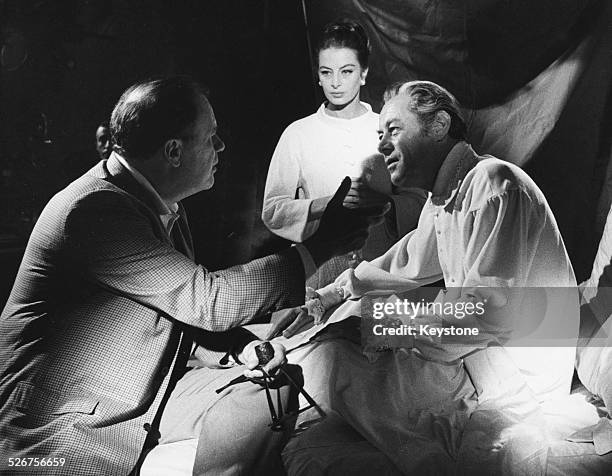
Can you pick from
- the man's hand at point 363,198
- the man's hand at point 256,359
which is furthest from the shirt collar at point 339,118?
the man's hand at point 256,359

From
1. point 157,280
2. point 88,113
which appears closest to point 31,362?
point 157,280

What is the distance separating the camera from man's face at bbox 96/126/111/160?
3100 mm

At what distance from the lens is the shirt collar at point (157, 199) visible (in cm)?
300

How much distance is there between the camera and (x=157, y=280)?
285cm

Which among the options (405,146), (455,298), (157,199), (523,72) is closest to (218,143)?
(157,199)

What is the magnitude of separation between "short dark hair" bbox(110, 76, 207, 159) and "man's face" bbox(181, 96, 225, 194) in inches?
1.3

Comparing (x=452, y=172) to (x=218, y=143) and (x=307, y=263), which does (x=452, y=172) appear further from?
(x=218, y=143)

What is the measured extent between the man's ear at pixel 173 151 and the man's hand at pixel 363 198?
0.62m

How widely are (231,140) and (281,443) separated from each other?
1108mm

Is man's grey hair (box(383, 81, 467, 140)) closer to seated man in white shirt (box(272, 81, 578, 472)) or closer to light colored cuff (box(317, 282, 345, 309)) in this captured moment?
seated man in white shirt (box(272, 81, 578, 472))

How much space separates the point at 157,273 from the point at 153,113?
24.0 inches

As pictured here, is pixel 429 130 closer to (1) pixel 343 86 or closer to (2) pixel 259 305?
(1) pixel 343 86

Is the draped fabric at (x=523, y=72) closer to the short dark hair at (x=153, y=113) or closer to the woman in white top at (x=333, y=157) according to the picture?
the woman in white top at (x=333, y=157)

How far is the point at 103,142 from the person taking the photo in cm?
311
